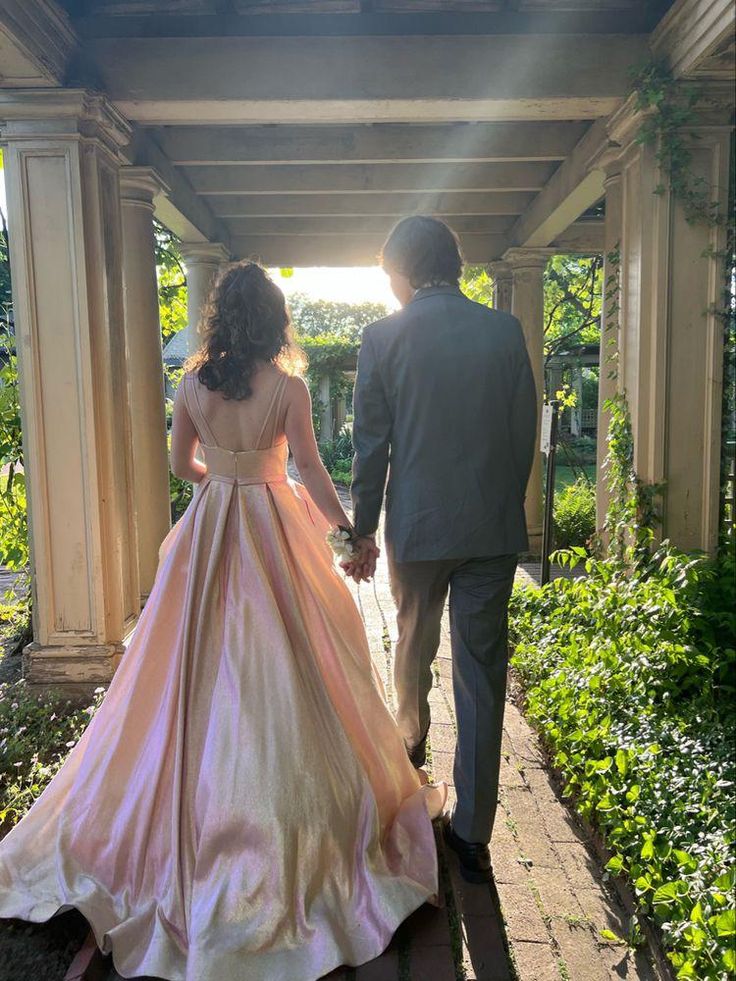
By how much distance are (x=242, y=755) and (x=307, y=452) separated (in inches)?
38.4

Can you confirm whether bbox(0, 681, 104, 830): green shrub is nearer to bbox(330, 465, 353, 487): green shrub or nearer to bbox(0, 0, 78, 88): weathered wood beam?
bbox(0, 0, 78, 88): weathered wood beam

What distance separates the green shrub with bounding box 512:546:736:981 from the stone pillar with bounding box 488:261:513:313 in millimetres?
4690

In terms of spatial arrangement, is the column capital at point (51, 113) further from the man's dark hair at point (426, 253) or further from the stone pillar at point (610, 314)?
the stone pillar at point (610, 314)

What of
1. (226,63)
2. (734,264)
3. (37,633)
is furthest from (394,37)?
(37,633)

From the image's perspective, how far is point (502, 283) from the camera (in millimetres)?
8109

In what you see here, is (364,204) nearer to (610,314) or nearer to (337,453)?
(610,314)

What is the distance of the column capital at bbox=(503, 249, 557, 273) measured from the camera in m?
7.45

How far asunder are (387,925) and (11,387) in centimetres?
378

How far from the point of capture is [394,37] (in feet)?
12.1

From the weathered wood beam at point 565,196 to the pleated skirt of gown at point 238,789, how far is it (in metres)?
3.29

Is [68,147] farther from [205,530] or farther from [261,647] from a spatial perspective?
[261,647]

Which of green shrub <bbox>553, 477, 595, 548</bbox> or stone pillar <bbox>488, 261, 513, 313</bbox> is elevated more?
stone pillar <bbox>488, 261, 513, 313</bbox>

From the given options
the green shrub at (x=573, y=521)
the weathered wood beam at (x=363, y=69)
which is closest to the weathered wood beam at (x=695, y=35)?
the weathered wood beam at (x=363, y=69)

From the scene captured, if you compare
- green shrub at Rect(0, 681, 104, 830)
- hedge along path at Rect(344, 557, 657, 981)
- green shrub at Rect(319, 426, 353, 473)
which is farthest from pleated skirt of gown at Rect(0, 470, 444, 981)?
green shrub at Rect(319, 426, 353, 473)
